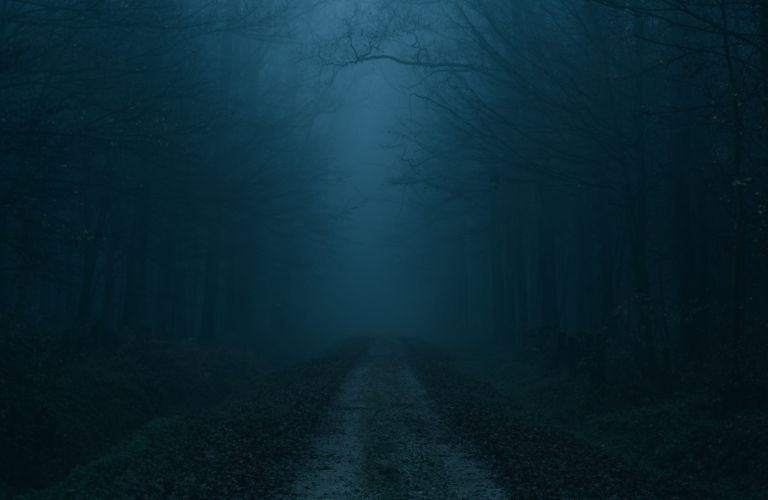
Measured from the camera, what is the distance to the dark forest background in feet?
51.2

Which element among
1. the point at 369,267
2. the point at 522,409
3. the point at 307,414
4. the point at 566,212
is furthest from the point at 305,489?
the point at 369,267

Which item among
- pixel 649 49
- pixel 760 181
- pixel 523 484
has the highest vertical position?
pixel 649 49

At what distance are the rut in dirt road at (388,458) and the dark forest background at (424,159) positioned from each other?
446 cm

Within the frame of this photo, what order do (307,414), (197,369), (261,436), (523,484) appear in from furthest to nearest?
1. (197,369)
2. (307,414)
3. (261,436)
4. (523,484)

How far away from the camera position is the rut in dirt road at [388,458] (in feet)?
33.4

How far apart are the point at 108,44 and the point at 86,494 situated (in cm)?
1116

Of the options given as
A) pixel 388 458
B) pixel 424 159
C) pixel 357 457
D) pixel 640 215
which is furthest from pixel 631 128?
pixel 357 457

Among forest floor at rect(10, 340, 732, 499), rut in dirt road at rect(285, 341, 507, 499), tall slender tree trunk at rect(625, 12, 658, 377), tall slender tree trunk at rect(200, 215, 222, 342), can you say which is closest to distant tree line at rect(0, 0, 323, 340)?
tall slender tree trunk at rect(200, 215, 222, 342)

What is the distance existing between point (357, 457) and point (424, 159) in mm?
14782

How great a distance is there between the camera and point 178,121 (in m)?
20.2

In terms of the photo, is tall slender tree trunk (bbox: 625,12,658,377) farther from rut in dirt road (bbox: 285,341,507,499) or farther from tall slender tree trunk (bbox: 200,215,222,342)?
tall slender tree trunk (bbox: 200,215,222,342)

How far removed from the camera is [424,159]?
25.8 m

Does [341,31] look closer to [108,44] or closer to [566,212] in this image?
[108,44]

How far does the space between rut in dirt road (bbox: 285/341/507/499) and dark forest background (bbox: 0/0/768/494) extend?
14.6 ft
